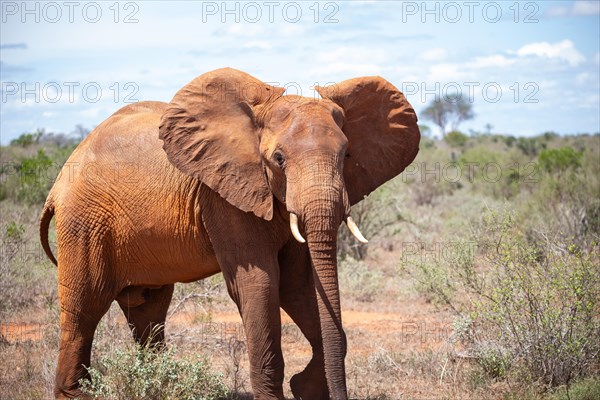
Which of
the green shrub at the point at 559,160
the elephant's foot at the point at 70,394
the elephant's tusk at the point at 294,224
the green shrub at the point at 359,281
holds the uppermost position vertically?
the elephant's tusk at the point at 294,224

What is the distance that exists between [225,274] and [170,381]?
1097 millimetres

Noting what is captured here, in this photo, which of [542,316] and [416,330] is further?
[416,330]

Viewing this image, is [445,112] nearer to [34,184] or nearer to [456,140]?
[456,140]

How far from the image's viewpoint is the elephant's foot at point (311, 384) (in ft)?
22.2

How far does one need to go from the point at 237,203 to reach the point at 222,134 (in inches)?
22.4

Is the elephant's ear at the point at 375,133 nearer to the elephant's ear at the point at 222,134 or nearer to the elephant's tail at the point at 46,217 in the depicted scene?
the elephant's ear at the point at 222,134

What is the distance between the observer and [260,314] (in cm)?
615

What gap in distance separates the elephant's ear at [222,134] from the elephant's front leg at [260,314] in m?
0.48

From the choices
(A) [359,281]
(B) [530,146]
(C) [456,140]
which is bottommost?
(C) [456,140]

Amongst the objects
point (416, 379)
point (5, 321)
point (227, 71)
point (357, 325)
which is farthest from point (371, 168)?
Answer: point (5, 321)

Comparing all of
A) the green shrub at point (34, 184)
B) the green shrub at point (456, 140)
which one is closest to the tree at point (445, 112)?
the green shrub at point (456, 140)

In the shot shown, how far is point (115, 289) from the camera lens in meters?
7.36

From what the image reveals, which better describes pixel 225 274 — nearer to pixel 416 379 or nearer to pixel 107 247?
pixel 107 247

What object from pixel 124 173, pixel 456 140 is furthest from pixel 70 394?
pixel 456 140
